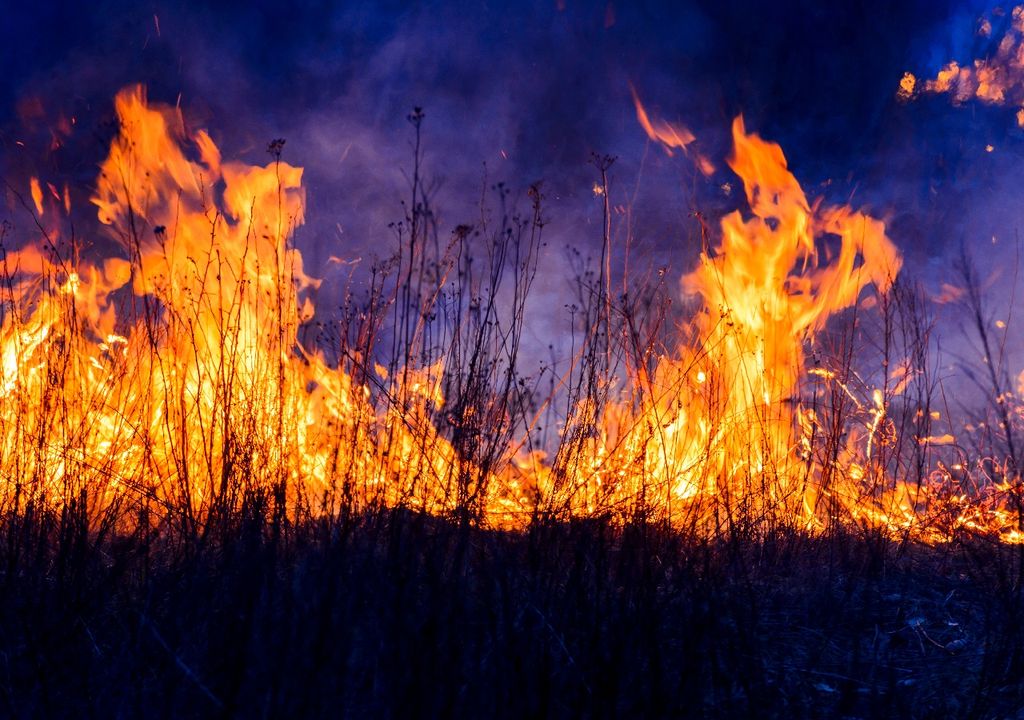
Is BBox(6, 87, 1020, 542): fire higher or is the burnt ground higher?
BBox(6, 87, 1020, 542): fire

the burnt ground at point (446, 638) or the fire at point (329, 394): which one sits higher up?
the fire at point (329, 394)

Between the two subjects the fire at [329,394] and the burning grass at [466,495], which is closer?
the burning grass at [466,495]

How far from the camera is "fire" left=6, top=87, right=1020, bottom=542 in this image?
314 cm

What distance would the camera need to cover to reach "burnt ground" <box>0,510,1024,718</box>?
189 cm

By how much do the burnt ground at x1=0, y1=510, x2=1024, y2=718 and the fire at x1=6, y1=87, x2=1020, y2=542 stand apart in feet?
0.93

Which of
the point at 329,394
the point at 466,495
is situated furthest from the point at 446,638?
the point at 329,394

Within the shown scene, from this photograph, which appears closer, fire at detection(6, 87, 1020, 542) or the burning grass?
the burning grass

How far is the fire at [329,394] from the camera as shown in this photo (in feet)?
10.3

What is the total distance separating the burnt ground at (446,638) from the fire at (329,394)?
28 cm

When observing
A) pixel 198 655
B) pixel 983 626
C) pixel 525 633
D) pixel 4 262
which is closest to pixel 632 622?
pixel 525 633

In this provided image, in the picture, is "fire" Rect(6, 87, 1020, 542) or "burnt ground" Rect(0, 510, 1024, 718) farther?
"fire" Rect(6, 87, 1020, 542)

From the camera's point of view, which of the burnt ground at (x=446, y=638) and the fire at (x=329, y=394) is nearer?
the burnt ground at (x=446, y=638)

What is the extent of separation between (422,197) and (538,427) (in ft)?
3.33

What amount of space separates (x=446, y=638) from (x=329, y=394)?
1575mm
